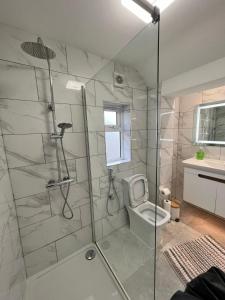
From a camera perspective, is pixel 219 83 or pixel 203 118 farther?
pixel 203 118

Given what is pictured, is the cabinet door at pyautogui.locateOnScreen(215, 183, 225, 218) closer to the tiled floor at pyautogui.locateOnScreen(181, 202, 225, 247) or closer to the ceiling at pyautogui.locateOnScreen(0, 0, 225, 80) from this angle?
the tiled floor at pyautogui.locateOnScreen(181, 202, 225, 247)

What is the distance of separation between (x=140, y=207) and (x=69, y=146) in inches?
48.7

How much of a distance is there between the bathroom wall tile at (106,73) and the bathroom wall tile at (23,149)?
966 millimetres

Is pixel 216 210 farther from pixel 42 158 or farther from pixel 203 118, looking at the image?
pixel 42 158

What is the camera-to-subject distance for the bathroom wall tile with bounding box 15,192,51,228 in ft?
4.30

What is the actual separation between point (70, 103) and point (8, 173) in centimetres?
93

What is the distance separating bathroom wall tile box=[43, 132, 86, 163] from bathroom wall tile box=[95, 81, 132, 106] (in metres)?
0.50

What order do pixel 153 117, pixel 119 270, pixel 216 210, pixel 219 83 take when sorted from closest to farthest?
pixel 153 117
pixel 119 270
pixel 219 83
pixel 216 210

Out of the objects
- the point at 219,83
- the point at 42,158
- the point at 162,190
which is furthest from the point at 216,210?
the point at 42,158

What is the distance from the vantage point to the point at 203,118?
2.45 m

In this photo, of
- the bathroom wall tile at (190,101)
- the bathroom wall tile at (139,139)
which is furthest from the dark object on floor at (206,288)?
the bathroom wall tile at (190,101)

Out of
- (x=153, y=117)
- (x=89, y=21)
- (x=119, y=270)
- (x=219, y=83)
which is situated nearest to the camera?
(x=89, y=21)

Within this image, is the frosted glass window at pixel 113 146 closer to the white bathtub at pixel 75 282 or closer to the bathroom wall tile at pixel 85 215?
the bathroom wall tile at pixel 85 215

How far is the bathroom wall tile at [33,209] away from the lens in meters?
1.31
